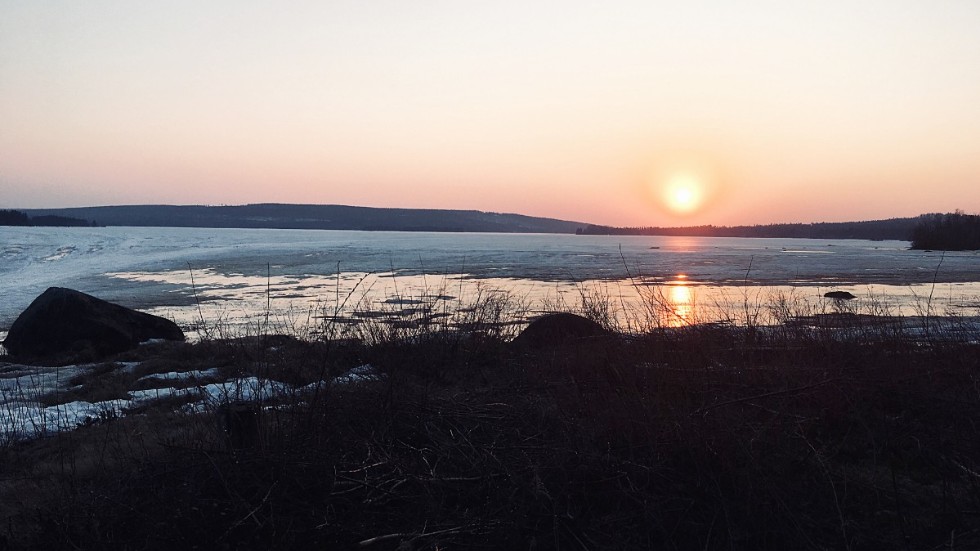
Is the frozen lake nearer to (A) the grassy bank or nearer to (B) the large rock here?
(B) the large rock

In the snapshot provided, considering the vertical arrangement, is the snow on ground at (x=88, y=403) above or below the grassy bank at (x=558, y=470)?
below

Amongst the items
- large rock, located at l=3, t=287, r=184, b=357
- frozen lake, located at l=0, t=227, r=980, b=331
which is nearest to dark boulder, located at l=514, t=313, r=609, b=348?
frozen lake, located at l=0, t=227, r=980, b=331

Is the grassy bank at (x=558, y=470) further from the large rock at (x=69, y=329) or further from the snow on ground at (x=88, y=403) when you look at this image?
→ the large rock at (x=69, y=329)

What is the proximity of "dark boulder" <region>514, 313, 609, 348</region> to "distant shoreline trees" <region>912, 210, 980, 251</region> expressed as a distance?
65657mm

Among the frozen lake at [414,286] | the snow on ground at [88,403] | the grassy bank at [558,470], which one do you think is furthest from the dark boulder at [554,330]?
the grassy bank at [558,470]

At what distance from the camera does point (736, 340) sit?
777 cm

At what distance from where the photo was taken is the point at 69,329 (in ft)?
37.5

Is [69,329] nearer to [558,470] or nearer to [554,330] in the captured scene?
[554,330]

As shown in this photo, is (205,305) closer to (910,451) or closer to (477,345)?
(477,345)

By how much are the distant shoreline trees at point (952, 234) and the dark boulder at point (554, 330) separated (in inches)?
2585

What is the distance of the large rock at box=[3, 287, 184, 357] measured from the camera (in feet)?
36.9

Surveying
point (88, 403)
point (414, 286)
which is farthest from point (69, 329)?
point (414, 286)

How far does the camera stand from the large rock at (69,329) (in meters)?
11.2

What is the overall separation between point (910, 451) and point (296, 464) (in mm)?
4124
